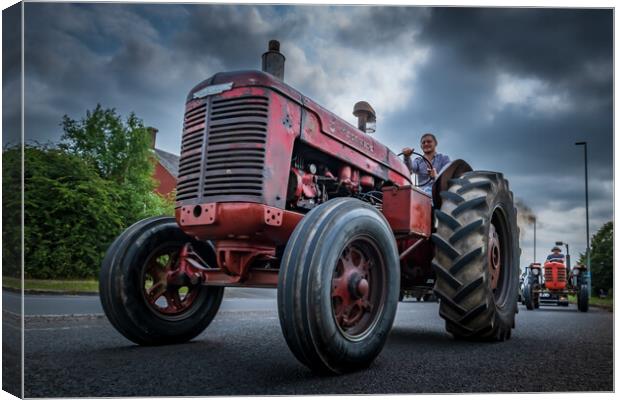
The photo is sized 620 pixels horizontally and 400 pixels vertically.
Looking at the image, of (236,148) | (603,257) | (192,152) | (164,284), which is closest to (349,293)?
(236,148)

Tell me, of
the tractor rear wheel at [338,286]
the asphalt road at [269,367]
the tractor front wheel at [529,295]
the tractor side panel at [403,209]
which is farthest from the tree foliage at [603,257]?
the tractor front wheel at [529,295]

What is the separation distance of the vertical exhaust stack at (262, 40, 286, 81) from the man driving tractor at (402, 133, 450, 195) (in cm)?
158

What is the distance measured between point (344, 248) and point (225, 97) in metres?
1.12

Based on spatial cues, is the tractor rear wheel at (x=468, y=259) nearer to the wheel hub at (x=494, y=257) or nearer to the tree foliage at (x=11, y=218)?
the wheel hub at (x=494, y=257)

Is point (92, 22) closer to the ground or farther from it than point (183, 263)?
farther from it

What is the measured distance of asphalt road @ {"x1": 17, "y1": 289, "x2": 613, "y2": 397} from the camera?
94.6 inches

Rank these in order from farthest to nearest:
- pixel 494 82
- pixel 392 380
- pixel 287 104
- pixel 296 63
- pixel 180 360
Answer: pixel 494 82 < pixel 296 63 < pixel 287 104 < pixel 180 360 < pixel 392 380

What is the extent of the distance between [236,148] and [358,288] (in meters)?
1.01

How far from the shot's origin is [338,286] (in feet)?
8.89

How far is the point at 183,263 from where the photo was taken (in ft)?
11.4

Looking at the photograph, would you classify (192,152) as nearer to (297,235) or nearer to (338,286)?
(297,235)

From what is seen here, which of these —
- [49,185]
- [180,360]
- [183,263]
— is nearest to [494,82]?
[183,263]

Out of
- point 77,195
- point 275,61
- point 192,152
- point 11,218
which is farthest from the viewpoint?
point 77,195

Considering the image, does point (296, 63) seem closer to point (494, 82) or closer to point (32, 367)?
point (494, 82)
